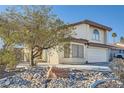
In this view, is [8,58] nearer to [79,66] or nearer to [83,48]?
[79,66]

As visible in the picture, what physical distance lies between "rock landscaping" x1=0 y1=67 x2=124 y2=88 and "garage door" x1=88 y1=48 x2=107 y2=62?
113cm

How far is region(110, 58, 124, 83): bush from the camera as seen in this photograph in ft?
33.8

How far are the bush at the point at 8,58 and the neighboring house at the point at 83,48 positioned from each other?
31.6 inches

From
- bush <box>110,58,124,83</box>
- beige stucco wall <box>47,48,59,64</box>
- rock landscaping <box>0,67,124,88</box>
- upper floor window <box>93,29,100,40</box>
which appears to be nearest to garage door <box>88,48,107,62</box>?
upper floor window <box>93,29,100,40</box>

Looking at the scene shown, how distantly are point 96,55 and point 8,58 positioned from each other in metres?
3.79

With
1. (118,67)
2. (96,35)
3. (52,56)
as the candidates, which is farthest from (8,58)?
(96,35)

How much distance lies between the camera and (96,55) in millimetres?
12414

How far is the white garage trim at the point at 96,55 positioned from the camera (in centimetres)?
1195

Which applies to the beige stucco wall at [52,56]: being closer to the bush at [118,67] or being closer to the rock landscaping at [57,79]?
the rock landscaping at [57,79]

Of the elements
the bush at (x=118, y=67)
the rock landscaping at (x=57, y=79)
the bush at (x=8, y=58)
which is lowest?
the rock landscaping at (x=57, y=79)

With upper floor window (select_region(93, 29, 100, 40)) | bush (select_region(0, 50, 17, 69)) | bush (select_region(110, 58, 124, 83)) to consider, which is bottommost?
bush (select_region(110, 58, 124, 83))

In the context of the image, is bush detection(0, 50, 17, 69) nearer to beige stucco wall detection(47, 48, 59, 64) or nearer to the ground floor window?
beige stucco wall detection(47, 48, 59, 64)

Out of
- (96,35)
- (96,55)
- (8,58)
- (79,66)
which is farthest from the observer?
(96,35)

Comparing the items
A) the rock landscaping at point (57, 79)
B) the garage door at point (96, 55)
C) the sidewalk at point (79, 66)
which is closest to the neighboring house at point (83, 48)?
the garage door at point (96, 55)
